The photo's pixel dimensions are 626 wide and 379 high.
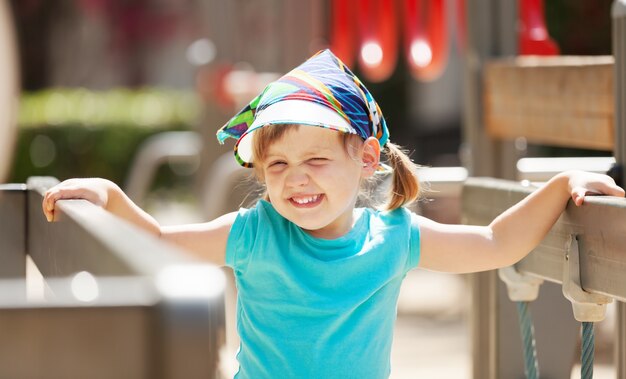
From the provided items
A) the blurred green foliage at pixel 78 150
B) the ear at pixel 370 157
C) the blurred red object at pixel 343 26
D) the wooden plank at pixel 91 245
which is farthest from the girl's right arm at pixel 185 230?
the blurred green foliage at pixel 78 150

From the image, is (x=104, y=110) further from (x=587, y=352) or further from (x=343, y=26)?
(x=587, y=352)

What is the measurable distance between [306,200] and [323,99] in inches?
7.1

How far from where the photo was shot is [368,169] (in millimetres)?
2082

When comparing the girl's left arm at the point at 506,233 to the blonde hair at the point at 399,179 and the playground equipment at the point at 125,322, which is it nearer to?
the blonde hair at the point at 399,179

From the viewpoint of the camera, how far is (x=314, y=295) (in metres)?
1.96

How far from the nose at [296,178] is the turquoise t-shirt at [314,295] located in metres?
0.15

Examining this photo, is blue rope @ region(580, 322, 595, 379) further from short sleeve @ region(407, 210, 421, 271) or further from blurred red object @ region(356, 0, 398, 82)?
blurred red object @ region(356, 0, 398, 82)

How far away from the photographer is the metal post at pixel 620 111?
2221 millimetres

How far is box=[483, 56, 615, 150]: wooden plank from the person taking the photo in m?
2.56

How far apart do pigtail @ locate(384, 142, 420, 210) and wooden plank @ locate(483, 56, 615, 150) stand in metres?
0.55

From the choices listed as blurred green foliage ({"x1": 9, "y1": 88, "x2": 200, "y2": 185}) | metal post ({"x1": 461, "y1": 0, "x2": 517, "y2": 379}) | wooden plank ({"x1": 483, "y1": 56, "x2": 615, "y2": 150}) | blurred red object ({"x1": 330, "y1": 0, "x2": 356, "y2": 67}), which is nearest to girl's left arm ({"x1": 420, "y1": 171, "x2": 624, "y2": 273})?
wooden plank ({"x1": 483, "y1": 56, "x2": 615, "y2": 150})

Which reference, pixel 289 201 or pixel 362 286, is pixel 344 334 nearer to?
pixel 362 286

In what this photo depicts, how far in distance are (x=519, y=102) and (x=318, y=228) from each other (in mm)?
1259

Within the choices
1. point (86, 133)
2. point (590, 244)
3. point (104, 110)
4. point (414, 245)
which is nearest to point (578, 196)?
point (590, 244)
